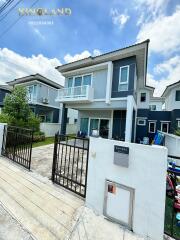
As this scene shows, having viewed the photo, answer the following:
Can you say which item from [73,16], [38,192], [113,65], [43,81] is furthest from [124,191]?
[43,81]

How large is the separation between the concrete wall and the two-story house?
709 cm

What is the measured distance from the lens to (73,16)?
699 centimetres

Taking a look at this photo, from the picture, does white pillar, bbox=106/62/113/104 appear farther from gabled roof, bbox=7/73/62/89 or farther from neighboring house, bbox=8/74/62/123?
gabled roof, bbox=7/73/62/89

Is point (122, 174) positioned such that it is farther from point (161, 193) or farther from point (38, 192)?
point (38, 192)

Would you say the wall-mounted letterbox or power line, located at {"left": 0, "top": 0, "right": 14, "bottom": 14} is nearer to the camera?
the wall-mounted letterbox

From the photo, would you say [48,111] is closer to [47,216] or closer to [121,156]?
[47,216]

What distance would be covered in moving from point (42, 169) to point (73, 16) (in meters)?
7.05

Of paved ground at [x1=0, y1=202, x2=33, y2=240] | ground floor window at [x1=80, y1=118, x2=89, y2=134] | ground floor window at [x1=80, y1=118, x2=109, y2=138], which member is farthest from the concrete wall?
ground floor window at [x1=80, y1=118, x2=89, y2=134]

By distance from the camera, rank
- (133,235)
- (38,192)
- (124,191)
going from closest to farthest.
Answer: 1. (133,235)
2. (124,191)
3. (38,192)

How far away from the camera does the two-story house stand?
33.6 feet

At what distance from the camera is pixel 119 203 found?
2734 millimetres

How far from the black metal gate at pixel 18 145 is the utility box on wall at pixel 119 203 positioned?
11.4 feet

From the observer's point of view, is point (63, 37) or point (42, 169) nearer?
point (42, 169)

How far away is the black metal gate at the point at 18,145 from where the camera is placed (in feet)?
18.6
